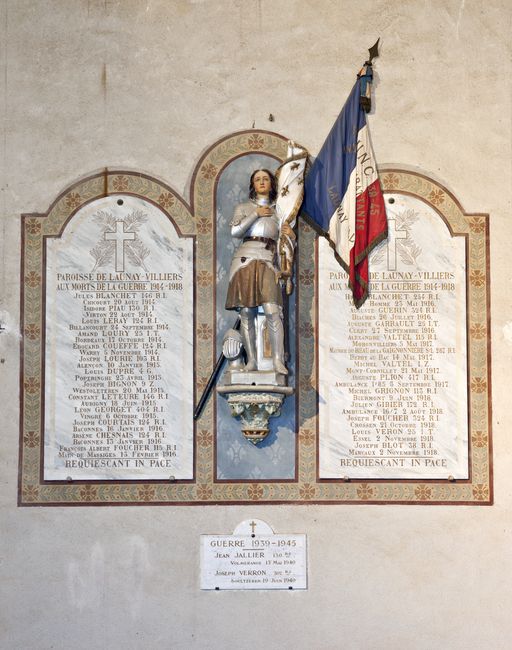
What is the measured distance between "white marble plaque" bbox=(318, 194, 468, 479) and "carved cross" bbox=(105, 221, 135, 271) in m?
1.38

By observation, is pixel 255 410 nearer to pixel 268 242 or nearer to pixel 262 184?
pixel 268 242

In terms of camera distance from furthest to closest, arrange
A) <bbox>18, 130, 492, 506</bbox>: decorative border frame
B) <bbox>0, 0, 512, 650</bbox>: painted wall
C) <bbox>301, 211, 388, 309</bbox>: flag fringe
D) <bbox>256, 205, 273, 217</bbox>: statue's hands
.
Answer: <bbox>301, 211, 388, 309</bbox>: flag fringe → <bbox>256, 205, 273, 217</bbox>: statue's hands → <bbox>18, 130, 492, 506</bbox>: decorative border frame → <bbox>0, 0, 512, 650</bbox>: painted wall

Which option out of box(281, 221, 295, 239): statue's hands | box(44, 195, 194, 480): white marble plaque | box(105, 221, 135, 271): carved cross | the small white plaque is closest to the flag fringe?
box(281, 221, 295, 239): statue's hands

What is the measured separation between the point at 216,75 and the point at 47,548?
3570mm

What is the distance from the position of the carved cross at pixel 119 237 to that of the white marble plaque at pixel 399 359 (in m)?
1.38

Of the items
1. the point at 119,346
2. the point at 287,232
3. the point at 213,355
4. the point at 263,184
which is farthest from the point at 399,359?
the point at 119,346

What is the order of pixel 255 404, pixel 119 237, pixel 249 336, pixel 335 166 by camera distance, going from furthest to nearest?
pixel 119 237, pixel 335 166, pixel 249 336, pixel 255 404

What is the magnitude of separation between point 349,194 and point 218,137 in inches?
40.8

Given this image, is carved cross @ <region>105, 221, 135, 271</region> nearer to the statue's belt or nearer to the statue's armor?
the statue's armor

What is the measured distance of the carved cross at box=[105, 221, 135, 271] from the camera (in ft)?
31.7

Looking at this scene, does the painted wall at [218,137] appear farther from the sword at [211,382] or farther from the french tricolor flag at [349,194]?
the sword at [211,382]

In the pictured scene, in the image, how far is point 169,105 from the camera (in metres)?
9.77

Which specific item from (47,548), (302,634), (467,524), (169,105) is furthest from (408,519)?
(169,105)

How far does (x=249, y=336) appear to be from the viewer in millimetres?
9359
